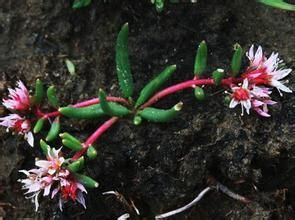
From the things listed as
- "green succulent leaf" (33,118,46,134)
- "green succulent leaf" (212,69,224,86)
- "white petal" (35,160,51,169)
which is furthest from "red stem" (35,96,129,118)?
"green succulent leaf" (212,69,224,86)

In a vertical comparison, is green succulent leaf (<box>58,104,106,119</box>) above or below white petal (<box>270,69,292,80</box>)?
below

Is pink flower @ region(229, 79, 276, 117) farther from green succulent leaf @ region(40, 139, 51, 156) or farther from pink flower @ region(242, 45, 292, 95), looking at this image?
green succulent leaf @ region(40, 139, 51, 156)

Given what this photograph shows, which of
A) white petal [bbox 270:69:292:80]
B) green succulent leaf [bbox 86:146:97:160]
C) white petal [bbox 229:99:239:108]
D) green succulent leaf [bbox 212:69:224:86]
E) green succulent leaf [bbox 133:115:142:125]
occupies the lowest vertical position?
green succulent leaf [bbox 86:146:97:160]

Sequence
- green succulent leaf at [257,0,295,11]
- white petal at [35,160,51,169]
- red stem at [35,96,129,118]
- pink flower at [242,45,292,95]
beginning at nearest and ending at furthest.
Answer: white petal at [35,160,51,169] → pink flower at [242,45,292,95] → red stem at [35,96,129,118] → green succulent leaf at [257,0,295,11]

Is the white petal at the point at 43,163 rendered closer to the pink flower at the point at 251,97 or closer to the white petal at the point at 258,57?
the pink flower at the point at 251,97

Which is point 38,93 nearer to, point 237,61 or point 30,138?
point 30,138

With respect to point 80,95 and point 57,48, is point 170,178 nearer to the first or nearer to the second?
point 80,95

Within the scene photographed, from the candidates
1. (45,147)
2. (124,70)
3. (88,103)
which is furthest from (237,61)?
(45,147)

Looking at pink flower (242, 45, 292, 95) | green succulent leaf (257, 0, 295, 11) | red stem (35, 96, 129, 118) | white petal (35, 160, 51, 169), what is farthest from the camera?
green succulent leaf (257, 0, 295, 11)
